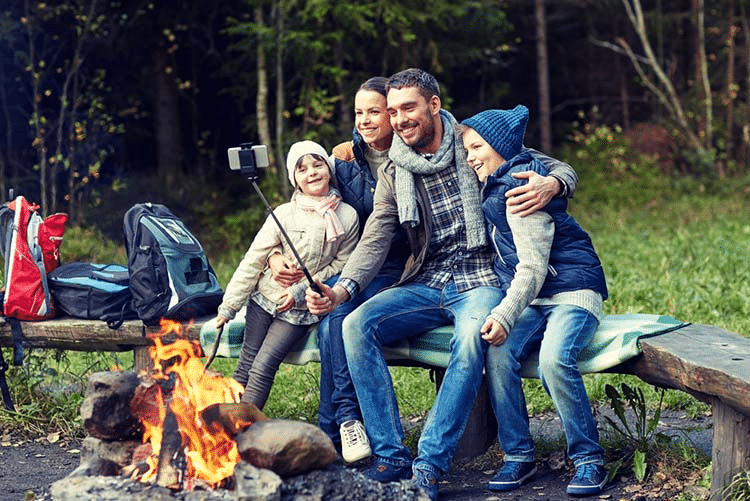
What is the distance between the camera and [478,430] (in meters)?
5.25

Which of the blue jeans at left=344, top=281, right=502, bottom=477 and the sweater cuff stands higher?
the sweater cuff

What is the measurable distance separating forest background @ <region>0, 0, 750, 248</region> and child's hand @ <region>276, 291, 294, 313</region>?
797 cm

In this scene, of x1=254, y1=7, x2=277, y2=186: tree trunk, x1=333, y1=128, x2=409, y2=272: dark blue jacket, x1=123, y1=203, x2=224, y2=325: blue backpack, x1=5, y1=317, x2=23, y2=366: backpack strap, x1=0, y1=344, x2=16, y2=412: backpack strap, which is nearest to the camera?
x1=333, y1=128, x2=409, y2=272: dark blue jacket

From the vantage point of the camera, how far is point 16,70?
14.3 metres

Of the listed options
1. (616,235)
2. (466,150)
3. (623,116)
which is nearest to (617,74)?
(623,116)

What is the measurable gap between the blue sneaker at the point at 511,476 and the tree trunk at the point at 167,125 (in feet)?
37.4

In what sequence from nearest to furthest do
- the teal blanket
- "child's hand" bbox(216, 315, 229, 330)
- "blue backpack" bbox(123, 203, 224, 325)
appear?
the teal blanket, "child's hand" bbox(216, 315, 229, 330), "blue backpack" bbox(123, 203, 224, 325)

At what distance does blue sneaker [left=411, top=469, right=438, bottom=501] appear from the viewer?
15.0ft

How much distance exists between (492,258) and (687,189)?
12.2 metres

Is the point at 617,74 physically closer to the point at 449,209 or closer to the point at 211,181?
the point at 211,181

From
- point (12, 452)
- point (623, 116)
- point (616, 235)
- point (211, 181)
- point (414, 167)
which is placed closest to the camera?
point (414, 167)

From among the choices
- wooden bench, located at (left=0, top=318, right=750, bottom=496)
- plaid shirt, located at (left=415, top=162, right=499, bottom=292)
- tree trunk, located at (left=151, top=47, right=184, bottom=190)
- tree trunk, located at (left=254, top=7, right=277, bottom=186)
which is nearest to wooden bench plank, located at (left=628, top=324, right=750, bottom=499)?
wooden bench, located at (left=0, top=318, right=750, bottom=496)

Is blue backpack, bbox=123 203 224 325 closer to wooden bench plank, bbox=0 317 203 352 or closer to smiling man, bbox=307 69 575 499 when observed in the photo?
wooden bench plank, bbox=0 317 203 352

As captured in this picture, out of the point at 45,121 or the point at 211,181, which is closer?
the point at 45,121
